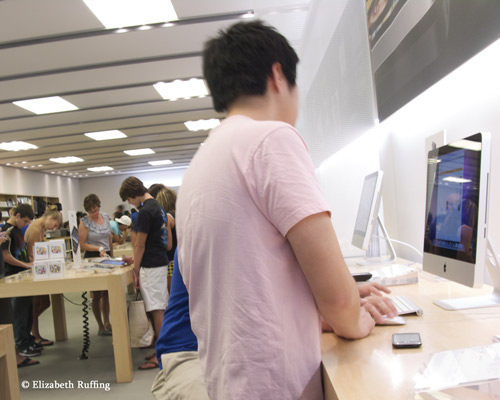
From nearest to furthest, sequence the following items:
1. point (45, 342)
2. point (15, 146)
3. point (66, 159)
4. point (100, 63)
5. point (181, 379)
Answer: point (181, 379) < point (45, 342) < point (100, 63) < point (15, 146) < point (66, 159)

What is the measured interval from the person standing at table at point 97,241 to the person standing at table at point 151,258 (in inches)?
49.4

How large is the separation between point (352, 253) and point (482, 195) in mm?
1977

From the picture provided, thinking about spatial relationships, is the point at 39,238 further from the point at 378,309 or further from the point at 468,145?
the point at 468,145

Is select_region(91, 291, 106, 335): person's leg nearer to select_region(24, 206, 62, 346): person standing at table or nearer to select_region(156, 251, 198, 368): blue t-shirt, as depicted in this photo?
select_region(24, 206, 62, 346): person standing at table

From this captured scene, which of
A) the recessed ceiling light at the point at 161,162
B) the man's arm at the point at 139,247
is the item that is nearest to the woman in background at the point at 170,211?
the man's arm at the point at 139,247

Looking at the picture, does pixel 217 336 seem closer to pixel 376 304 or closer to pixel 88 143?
pixel 376 304

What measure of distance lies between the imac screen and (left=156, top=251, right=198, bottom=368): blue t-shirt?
2.65ft

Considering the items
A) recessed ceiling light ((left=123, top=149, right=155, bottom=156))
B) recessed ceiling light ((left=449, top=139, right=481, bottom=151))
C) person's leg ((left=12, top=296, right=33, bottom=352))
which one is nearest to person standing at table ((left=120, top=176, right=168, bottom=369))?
person's leg ((left=12, top=296, right=33, bottom=352))

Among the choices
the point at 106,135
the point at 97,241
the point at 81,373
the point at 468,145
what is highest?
the point at 106,135

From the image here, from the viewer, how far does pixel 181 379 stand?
1.00 meters

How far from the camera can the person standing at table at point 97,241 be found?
461 centimetres

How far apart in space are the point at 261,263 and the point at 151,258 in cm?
295

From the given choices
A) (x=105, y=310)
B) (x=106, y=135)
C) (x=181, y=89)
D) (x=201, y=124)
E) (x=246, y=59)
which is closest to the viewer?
(x=246, y=59)

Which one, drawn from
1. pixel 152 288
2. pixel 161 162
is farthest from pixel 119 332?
pixel 161 162
